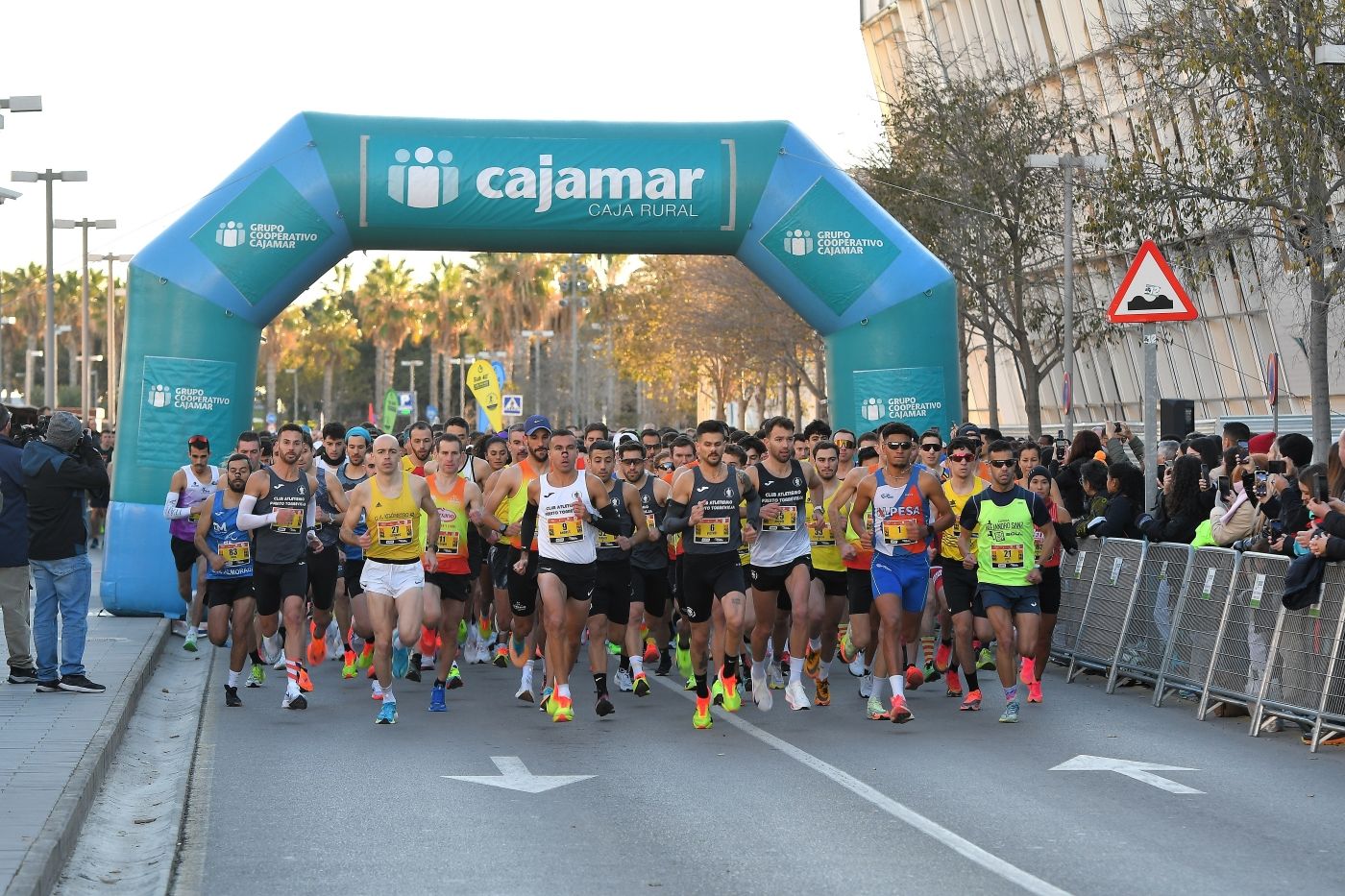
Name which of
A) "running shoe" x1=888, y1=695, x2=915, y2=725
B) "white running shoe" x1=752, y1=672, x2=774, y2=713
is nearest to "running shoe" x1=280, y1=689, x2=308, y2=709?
"white running shoe" x1=752, y1=672, x2=774, y2=713

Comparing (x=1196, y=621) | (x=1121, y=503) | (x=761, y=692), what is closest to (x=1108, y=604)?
(x=1121, y=503)

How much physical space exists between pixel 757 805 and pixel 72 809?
3.15 metres

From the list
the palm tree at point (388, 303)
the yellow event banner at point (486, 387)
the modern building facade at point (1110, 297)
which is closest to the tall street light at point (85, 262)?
the yellow event banner at point (486, 387)

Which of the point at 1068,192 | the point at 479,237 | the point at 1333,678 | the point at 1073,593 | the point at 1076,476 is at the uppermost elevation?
the point at 1068,192

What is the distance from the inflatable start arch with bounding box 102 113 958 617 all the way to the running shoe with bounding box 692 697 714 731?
780cm

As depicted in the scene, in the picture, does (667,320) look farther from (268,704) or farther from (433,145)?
(268,704)

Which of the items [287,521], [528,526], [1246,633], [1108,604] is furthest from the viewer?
[1108,604]

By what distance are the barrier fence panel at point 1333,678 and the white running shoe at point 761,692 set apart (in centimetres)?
351

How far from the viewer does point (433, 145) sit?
1914 cm

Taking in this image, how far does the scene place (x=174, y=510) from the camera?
1599 centimetres

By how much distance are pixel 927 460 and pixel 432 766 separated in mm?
4737

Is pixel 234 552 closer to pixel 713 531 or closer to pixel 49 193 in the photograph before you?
pixel 713 531

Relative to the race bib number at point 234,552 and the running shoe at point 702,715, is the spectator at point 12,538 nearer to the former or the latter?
the race bib number at point 234,552

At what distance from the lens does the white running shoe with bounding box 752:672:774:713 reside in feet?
42.9
